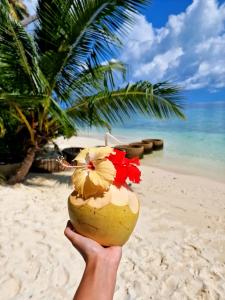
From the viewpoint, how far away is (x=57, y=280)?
2.99 m

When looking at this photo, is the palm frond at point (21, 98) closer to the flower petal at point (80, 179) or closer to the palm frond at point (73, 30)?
the palm frond at point (73, 30)

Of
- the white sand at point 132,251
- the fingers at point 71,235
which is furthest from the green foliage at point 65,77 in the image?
the fingers at point 71,235

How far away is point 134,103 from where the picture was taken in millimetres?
6043

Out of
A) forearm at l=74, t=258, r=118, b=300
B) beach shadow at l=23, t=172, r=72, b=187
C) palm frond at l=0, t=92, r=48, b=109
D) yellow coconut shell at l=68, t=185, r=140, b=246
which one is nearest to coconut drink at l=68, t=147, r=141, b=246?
yellow coconut shell at l=68, t=185, r=140, b=246

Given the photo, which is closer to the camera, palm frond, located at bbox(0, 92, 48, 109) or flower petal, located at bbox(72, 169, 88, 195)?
flower petal, located at bbox(72, 169, 88, 195)

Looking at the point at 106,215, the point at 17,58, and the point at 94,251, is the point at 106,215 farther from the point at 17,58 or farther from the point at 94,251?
the point at 17,58

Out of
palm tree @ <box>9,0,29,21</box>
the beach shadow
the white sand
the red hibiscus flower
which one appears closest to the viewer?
the red hibiscus flower

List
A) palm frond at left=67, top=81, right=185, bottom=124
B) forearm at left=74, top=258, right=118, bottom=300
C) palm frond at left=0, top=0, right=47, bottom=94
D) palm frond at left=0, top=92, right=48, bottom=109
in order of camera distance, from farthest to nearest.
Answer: palm frond at left=67, top=81, right=185, bottom=124, palm frond at left=0, top=0, right=47, bottom=94, palm frond at left=0, top=92, right=48, bottom=109, forearm at left=74, top=258, right=118, bottom=300

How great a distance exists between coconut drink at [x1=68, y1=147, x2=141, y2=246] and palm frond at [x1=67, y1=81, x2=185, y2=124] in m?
4.74

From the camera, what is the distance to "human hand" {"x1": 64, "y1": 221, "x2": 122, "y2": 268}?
1108 millimetres

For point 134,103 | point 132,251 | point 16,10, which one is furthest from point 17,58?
point 16,10

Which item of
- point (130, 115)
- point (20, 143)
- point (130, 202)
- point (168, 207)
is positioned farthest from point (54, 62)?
point (130, 202)

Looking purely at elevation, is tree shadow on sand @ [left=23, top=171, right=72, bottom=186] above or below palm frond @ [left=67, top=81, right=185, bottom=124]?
below

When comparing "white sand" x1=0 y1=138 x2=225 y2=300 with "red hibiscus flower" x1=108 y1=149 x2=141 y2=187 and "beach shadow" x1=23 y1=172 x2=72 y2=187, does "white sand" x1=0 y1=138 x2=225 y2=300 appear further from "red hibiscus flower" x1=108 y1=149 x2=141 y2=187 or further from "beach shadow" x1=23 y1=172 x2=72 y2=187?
"red hibiscus flower" x1=108 y1=149 x2=141 y2=187
